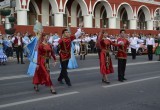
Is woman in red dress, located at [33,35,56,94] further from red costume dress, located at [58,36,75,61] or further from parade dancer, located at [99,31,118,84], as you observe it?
parade dancer, located at [99,31,118,84]

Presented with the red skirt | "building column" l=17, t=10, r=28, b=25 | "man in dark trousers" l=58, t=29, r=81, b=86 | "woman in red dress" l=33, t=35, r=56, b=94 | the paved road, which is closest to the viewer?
the paved road

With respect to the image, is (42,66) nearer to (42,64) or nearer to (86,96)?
(42,64)

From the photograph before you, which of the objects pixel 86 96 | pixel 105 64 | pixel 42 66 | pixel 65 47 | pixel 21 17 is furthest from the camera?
pixel 21 17

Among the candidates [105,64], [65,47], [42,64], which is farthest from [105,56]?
[42,64]

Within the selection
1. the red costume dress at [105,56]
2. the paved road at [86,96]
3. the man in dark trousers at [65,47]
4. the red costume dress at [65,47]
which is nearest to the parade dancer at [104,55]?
the red costume dress at [105,56]

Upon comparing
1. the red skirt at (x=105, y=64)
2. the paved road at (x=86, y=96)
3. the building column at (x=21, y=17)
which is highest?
the building column at (x=21, y=17)

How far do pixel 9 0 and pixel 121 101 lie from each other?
973 cm

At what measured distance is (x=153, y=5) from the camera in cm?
4788

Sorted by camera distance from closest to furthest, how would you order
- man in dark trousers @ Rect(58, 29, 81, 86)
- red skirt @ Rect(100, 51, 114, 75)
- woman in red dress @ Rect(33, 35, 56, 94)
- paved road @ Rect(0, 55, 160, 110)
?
paved road @ Rect(0, 55, 160, 110)
woman in red dress @ Rect(33, 35, 56, 94)
man in dark trousers @ Rect(58, 29, 81, 86)
red skirt @ Rect(100, 51, 114, 75)

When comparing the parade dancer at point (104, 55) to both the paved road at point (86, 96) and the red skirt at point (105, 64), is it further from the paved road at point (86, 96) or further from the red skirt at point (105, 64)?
the paved road at point (86, 96)

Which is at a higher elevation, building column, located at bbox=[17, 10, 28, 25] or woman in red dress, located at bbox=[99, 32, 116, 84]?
building column, located at bbox=[17, 10, 28, 25]

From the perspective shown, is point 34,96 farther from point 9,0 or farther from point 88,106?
point 9,0

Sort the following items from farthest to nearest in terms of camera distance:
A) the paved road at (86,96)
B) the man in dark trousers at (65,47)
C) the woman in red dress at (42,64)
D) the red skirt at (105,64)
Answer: the red skirt at (105,64), the man in dark trousers at (65,47), the woman in red dress at (42,64), the paved road at (86,96)

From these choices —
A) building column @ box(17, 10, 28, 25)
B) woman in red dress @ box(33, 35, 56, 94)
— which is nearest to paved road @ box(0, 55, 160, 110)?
woman in red dress @ box(33, 35, 56, 94)
